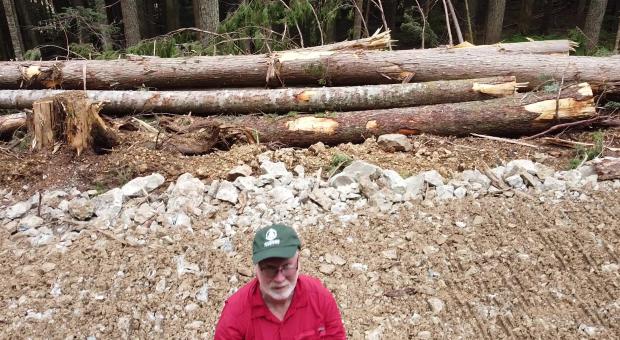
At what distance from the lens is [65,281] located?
371 centimetres

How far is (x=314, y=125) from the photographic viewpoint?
5.90 m

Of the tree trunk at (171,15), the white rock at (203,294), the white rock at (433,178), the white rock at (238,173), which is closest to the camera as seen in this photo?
the white rock at (203,294)

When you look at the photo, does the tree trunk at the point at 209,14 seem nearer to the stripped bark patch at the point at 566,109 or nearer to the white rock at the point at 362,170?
the white rock at the point at 362,170

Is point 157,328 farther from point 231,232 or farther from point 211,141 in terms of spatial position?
point 211,141

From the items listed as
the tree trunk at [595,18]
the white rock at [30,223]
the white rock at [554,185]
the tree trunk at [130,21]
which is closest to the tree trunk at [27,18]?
the tree trunk at [130,21]

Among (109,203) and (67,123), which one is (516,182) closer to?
(109,203)

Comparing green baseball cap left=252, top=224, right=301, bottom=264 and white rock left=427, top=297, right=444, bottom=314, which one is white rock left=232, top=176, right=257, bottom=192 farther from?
green baseball cap left=252, top=224, right=301, bottom=264

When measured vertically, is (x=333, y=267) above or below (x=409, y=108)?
below

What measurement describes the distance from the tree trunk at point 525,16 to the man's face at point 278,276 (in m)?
17.3

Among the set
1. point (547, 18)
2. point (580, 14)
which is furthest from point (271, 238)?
point (580, 14)

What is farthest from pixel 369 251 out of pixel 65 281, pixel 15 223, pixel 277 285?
pixel 15 223

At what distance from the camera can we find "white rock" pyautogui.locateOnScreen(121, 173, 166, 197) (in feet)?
15.3

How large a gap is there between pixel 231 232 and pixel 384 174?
1722mm

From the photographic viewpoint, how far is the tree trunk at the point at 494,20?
44.4 ft
